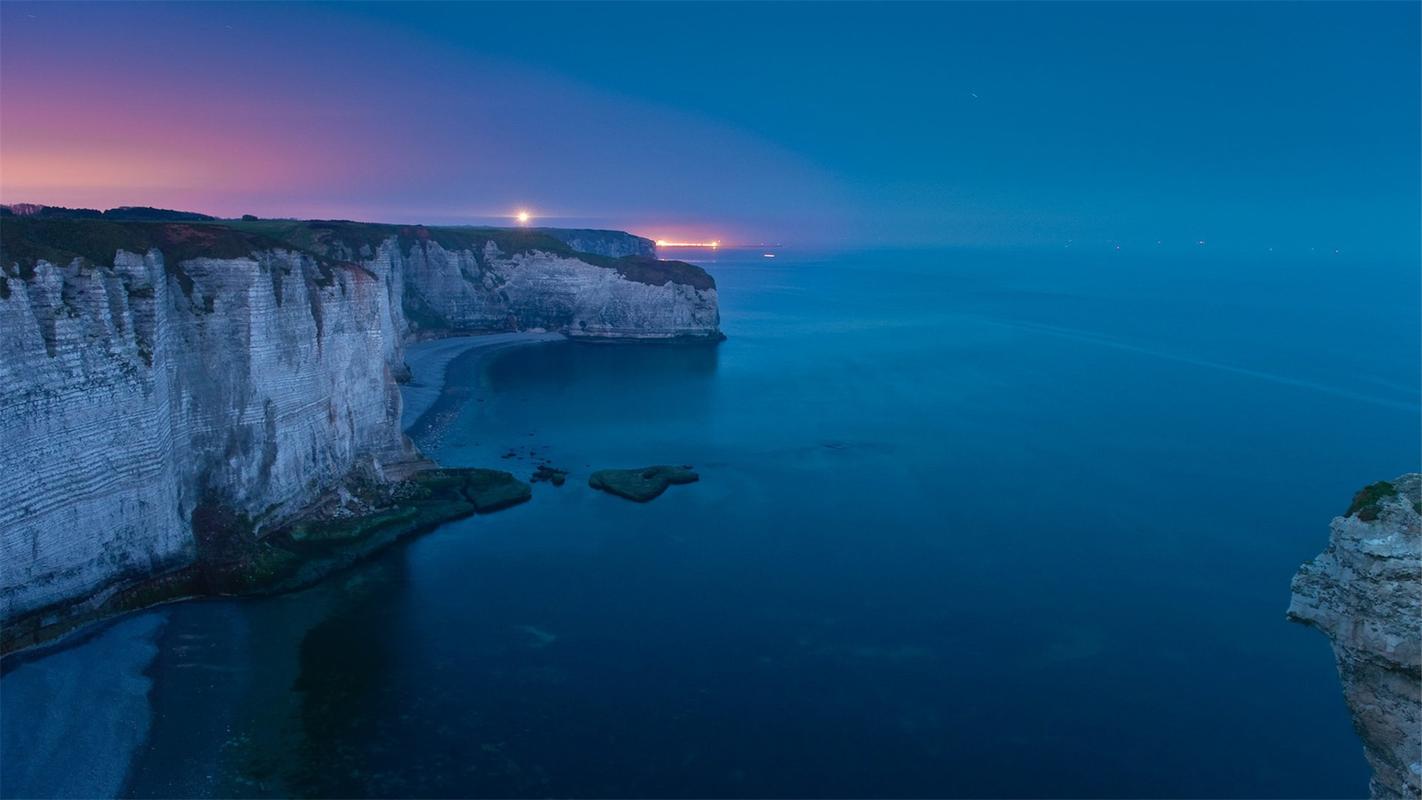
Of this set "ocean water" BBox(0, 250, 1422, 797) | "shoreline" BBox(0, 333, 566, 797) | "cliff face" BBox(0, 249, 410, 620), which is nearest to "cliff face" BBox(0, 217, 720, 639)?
"cliff face" BBox(0, 249, 410, 620)

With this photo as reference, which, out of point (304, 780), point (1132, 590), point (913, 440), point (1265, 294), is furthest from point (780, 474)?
point (1265, 294)

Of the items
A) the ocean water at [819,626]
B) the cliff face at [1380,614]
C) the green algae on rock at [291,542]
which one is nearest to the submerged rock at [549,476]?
the ocean water at [819,626]

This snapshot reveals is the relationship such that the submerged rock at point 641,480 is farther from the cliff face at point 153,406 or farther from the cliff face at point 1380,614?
the cliff face at point 1380,614

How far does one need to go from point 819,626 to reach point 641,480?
15961 mm

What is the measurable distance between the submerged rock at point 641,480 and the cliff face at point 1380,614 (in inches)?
1208

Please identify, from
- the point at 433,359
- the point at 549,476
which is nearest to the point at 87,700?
the point at 549,476

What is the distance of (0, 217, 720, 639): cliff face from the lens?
2189 centimetres

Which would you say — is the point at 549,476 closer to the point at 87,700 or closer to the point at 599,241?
the point at 87,700

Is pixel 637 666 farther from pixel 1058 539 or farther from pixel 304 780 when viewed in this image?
pixel 1058 539

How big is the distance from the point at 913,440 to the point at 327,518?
112 ft

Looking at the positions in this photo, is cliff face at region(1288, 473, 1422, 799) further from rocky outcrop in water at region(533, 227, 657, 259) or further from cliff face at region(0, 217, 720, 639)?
rocky outcrop in water at region(533, 227, 657, 259)

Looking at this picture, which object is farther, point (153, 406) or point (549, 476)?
point (549, 476)

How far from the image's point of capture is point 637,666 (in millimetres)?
24594

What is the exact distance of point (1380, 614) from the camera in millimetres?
10047
